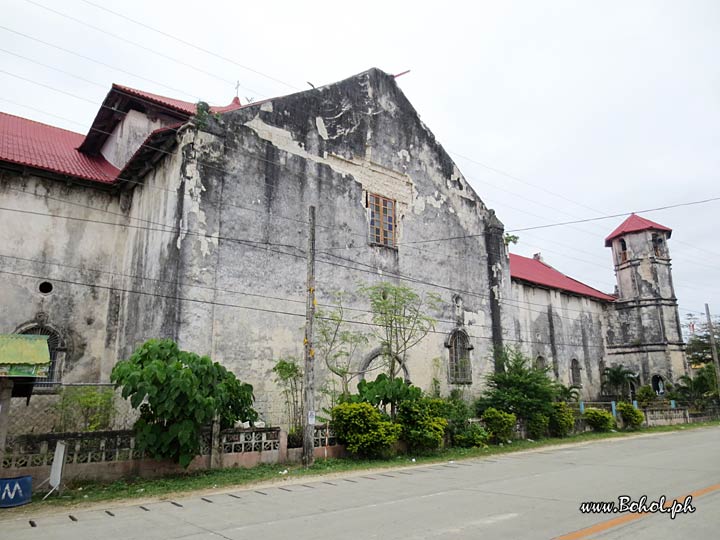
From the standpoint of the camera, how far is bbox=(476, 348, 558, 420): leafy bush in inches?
677

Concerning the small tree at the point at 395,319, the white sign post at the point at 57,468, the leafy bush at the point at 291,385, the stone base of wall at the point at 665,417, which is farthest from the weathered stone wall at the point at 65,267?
the stone base of wall at the point at 665,417

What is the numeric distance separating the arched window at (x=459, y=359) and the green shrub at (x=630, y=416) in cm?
775

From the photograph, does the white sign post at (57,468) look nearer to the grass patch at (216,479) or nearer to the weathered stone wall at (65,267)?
the grass patch at (216,479)

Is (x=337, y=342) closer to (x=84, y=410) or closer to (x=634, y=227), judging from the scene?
(x=84, y=410)

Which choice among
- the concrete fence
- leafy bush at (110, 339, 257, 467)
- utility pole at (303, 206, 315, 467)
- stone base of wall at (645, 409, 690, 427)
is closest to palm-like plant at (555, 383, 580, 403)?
stone base of wall at (645, 409, 690, 427)

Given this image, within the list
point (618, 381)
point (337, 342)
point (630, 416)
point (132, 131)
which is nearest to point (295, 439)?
point (337, 342)

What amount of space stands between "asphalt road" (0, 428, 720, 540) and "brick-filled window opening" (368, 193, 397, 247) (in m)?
8.47

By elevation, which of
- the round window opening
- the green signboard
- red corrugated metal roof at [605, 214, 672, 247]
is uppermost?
red corrugated metal roof at [605, 214, 672, 247]

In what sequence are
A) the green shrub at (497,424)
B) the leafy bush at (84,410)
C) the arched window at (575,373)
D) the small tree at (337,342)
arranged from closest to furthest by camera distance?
the leafy bush at (84,410)
the small tree at (337,342)
the green shrub at (497,424)
the arched window at (575,373)

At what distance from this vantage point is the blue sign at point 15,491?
7.74 meters

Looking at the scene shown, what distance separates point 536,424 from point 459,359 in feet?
11.3

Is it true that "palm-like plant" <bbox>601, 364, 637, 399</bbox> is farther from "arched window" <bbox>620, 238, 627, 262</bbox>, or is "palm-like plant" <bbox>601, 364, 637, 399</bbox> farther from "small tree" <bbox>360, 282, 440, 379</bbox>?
"small tree" <bbox>360, 282, 440, 379</bbox>

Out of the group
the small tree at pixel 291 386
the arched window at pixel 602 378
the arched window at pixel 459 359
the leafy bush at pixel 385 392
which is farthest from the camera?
the arched window at pixel 602 378

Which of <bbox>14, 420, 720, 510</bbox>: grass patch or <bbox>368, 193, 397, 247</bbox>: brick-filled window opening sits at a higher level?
<bbox>368, 193, 397, 247</bbox>: brick-filled window opening
